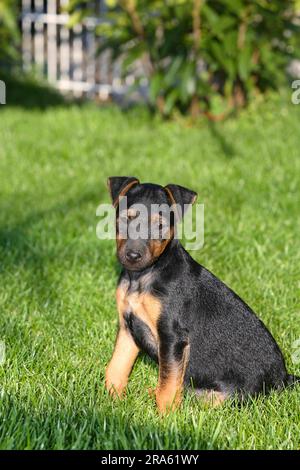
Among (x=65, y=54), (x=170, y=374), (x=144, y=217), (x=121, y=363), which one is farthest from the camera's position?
(x=65, y=54)

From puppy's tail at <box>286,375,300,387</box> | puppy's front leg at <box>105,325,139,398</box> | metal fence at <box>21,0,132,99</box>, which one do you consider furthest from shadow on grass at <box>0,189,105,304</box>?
metal fence at <box>21,0,132,99</box>

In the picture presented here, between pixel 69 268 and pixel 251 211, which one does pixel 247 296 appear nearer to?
pixel 69 268

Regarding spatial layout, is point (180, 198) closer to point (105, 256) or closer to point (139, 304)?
point (139, 304)

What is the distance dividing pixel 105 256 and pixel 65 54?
31.9 feet

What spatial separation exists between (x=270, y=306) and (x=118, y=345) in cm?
165

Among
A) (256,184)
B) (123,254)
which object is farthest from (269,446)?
(256,184)

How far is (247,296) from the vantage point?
571 centimetres

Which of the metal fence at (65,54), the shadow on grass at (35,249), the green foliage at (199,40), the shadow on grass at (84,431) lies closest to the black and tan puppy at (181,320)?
the shadow on grass at (84,431)

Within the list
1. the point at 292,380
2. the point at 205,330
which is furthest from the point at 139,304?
the point at 292,380

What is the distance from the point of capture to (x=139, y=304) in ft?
13.2

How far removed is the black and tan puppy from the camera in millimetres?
3943

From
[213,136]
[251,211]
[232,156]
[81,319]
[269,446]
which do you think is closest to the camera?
[269,446]

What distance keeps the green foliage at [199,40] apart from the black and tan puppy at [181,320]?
6.48 m

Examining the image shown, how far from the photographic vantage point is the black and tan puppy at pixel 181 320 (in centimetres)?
394
